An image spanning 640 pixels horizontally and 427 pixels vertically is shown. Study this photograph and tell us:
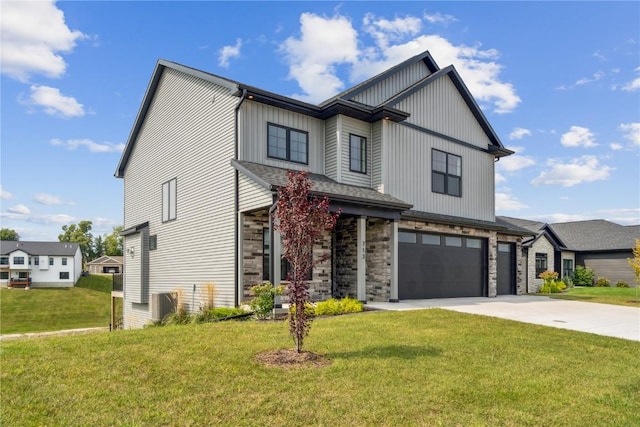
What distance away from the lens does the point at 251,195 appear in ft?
38.5

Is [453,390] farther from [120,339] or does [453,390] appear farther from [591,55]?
[591,55]

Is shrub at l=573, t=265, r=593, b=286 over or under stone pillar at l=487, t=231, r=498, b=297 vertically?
under

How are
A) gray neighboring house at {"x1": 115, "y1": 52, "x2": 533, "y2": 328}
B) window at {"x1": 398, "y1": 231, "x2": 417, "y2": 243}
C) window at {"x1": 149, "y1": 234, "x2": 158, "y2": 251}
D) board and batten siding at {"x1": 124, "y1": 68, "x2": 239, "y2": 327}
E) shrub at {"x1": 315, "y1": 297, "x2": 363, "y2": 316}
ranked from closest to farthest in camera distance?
shrub at {"x1": 315, "y1": 297, "x2": 363, "y2": 316}, gray neighboring house at {"x1": 115, "y1": 52, "x2": 533, "y2": 328}, board and batten siding at {"x1": 124, "y1": 68, "x2": 239, "y2": 327}, window at {"x1": 398, "y1": 231, "x2": 417, "y2": 243}, window at {"x1": 149, "y1": 234, "x2": 158, "y2": 251}

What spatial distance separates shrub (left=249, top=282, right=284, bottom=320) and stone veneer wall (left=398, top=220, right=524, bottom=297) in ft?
20.1

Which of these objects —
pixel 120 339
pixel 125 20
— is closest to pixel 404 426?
pixel 120 339

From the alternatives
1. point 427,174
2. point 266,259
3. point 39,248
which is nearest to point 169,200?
point 266,259

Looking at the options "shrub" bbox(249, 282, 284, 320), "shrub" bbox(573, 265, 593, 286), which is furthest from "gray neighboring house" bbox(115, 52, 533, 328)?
"shrub" bbox(573, 265, 593, 286)

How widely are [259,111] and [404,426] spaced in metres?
10.8

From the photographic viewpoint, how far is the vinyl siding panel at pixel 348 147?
1415cm

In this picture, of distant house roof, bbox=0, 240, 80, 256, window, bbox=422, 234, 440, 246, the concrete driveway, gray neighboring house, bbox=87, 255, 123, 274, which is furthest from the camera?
gray neighboring house, bbox=87, 255, 123, 274

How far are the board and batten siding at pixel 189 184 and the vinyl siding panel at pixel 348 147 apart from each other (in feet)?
12.2

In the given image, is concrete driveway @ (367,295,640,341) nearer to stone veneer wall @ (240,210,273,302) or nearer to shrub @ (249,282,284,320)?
shrub @ (249,282,284,320)

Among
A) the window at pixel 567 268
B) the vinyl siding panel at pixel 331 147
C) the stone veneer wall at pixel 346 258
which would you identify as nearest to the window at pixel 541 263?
the window at pixel 567 268

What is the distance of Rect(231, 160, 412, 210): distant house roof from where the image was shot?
11023mm
